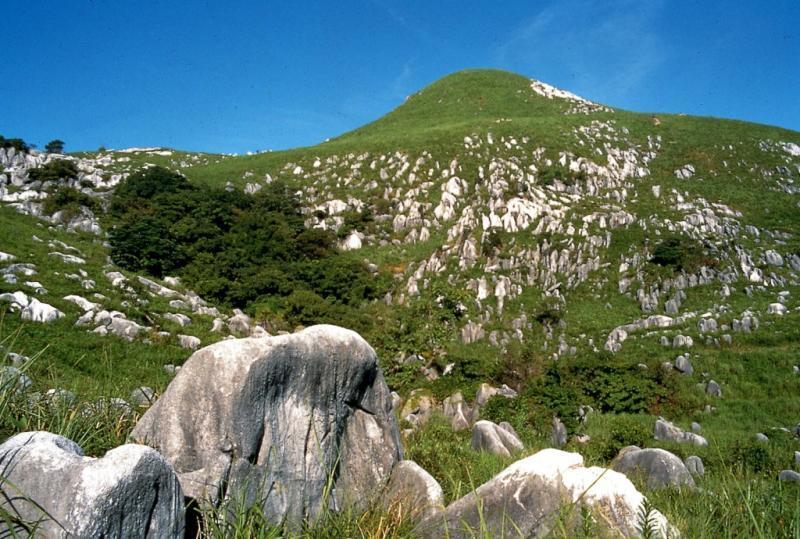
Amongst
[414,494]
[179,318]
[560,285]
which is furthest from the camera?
[560,285]

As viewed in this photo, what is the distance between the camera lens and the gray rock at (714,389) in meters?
19.5

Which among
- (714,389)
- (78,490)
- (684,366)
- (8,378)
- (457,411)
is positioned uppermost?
(8,378)

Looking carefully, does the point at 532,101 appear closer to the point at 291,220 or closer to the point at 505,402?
the point at 291,220

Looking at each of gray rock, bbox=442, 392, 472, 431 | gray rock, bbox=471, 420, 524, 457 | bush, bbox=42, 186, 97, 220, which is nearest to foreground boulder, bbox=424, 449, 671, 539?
gray rock, bbox=471, 420, 524, 457

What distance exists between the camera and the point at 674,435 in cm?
1510

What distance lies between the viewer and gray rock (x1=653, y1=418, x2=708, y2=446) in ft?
48.0

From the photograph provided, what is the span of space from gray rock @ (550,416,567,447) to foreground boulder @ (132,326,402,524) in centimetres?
1183

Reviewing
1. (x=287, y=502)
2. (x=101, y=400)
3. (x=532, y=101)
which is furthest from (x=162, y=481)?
(x=532, y=101)

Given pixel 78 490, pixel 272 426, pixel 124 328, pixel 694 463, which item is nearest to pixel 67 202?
pixel 124 328

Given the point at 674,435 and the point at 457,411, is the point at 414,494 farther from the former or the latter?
the point at 674,435

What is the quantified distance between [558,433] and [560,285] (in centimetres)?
1751

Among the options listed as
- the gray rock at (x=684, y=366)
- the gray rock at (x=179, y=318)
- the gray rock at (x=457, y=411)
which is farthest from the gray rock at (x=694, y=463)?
the gray rock at (x=179, y=318)

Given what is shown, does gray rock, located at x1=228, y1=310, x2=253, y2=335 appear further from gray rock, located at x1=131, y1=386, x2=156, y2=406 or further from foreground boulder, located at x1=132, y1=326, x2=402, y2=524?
foreground boulder, located at x1=132, y1=326, x2=402, y2=524

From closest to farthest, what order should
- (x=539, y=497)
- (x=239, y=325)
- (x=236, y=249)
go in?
(x=539, y=497) → (x=239, y=325) → (x=236, y=249)
